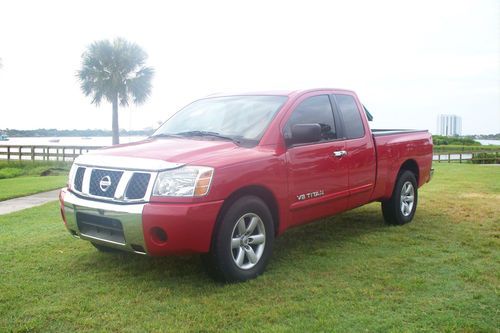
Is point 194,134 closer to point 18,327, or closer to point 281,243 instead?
point 281,243

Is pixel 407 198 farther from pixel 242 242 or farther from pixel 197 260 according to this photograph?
pixel 242 242

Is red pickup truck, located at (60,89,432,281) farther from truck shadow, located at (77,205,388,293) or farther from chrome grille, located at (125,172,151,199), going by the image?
truck shadow, located at (77,205,388,293)

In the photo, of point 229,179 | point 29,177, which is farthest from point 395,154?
point 29,177

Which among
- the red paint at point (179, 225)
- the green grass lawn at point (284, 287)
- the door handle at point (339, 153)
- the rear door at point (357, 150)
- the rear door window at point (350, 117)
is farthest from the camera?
the rear door window at point (350, 117)

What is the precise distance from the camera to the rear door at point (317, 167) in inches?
204

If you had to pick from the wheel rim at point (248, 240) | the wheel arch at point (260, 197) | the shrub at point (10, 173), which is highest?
the wheel arch at point (260, 197)

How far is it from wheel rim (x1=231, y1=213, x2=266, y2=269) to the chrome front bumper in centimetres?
83

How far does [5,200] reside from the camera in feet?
36.0

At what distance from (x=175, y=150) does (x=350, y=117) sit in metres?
2.59

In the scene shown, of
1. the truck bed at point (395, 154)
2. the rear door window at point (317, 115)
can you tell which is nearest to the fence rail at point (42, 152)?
the truck bed at point (395, 154)

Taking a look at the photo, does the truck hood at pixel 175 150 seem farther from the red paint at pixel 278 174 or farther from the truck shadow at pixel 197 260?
the truck shadow at pixel 197 260

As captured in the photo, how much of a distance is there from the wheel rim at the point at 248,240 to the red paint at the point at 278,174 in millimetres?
305

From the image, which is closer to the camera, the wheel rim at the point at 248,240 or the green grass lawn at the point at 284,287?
the green grass lawn at the point at 284,287

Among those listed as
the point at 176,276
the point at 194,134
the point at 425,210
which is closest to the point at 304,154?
the point at 194,134
